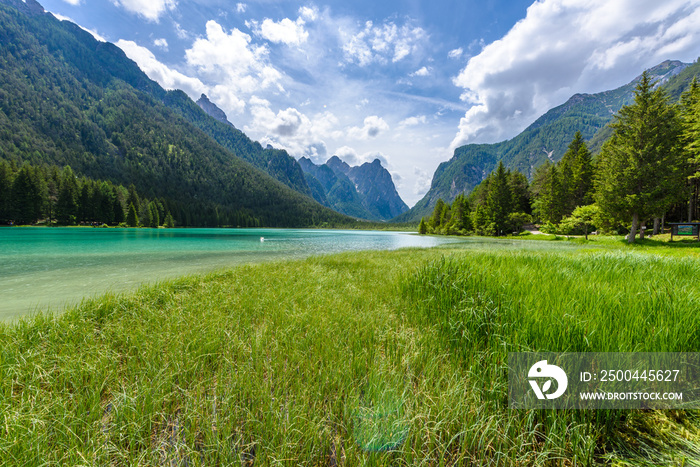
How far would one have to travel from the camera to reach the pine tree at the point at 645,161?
2042 cm

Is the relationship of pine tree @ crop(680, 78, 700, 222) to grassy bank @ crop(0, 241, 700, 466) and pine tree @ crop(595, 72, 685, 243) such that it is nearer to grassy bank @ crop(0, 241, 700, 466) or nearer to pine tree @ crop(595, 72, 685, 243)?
pine tree @ crop(595, 72, 685, 243)

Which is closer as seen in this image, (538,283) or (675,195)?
(538,283)

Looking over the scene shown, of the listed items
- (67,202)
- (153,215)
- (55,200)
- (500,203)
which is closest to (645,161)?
(500,203)

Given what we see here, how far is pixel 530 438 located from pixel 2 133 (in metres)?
182

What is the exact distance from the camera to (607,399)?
2150mm

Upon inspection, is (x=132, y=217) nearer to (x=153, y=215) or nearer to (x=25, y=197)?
(x=153, y=215)

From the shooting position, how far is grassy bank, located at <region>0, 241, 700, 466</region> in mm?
1820

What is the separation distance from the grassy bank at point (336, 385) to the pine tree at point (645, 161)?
82.8ft

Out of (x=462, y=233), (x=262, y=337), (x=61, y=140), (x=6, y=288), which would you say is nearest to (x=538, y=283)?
(x=262, y=337)

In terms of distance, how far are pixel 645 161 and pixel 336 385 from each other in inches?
1321

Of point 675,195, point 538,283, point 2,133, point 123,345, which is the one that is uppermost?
point 2,133

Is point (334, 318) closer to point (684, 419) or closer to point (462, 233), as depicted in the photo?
point (684, 419)

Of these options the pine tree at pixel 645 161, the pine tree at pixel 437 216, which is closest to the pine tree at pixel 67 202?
the pine tree at pixel 437 216

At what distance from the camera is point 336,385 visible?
2.62 metres
